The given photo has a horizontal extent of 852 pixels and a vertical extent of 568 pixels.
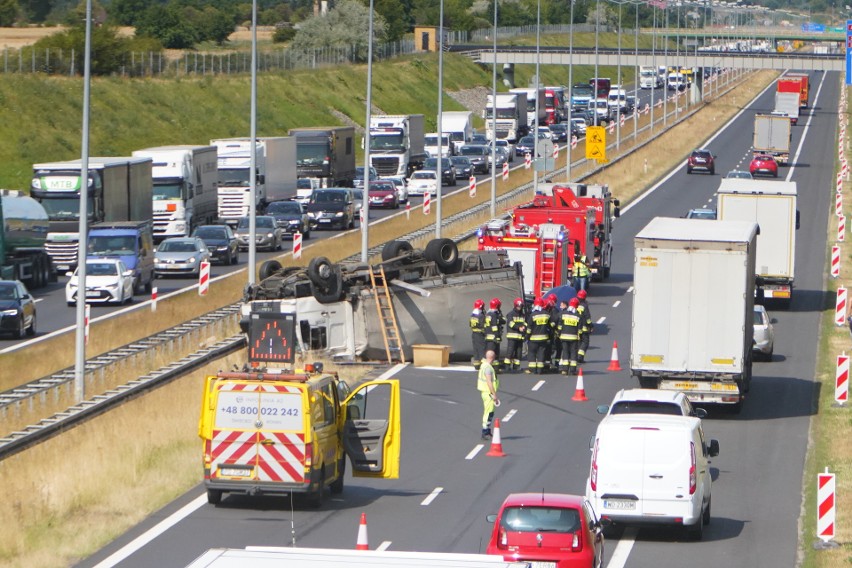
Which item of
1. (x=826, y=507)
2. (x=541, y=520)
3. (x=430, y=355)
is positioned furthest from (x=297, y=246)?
(x=541, y=520)

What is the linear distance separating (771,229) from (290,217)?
79.5 ft

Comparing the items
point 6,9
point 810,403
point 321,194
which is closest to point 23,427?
point 810,403

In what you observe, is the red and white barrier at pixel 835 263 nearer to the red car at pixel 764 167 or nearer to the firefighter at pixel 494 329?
the firefighter at pixel 494 329

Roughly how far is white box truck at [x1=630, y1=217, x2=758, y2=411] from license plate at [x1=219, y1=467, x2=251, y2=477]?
10.4m

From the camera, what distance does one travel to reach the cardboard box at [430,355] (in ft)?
117

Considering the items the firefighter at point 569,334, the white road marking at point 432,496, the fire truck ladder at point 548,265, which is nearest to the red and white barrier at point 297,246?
the fire truck ladder at point 548,265

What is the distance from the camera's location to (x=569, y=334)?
34.4 metres

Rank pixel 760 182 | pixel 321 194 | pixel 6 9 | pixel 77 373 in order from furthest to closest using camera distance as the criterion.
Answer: pixel 6 9 → pixel 321 194 → pixel 760 182 → pixel 77 373

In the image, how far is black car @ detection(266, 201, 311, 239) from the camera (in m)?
63.4

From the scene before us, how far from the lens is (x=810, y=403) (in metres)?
32.2

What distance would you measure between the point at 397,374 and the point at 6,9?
11251cm

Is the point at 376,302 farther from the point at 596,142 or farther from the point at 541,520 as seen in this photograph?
the point at 596,142

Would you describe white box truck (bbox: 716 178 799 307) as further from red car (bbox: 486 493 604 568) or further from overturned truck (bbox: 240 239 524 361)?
red car (bbox: 486 493 604 568)

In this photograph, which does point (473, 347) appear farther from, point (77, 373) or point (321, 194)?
point (321, 194)
